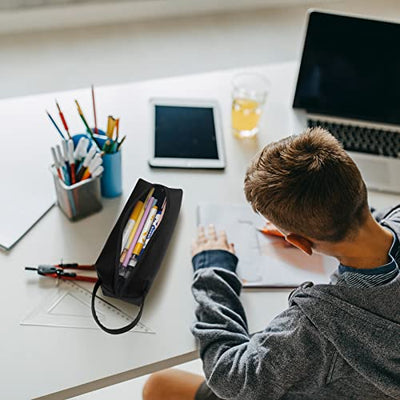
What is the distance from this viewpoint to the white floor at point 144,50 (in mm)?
1727

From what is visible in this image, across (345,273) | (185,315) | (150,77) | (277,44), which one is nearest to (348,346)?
(345,273)

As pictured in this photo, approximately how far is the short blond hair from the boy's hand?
24cm

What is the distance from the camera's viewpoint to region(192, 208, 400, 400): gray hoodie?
846 millimetres

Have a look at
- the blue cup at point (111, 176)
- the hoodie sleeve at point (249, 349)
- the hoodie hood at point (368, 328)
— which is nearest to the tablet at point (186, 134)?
the blue cup at point (111, 176)

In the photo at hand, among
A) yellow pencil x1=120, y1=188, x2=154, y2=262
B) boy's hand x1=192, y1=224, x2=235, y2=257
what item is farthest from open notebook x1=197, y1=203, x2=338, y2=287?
yellow pencil x1=120, y1=188, x2=154, y2=262

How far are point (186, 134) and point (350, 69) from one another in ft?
A: 1.30

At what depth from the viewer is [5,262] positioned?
1.05m

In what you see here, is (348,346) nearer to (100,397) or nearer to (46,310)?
(46,310)

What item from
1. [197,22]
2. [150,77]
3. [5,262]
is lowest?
[5,262]

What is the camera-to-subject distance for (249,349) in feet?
3.05

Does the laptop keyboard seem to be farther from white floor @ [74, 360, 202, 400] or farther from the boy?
white floor @ [74, 360, 202, 400]

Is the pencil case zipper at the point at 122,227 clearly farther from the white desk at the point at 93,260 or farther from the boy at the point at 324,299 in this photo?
the boy at the point at 324,299

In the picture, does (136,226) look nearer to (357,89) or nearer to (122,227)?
(122,227)

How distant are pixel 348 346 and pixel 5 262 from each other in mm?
596
